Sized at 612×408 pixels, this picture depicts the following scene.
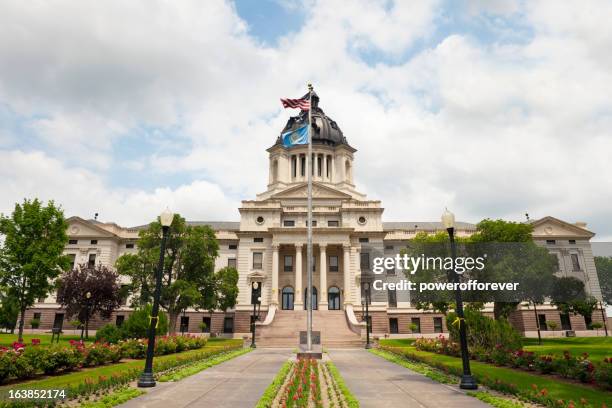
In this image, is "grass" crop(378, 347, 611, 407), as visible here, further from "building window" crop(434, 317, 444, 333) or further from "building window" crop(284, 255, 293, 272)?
"building window" crop(284, 255, 293, 272)

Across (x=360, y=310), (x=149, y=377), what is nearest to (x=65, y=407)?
(x=149, y=377)

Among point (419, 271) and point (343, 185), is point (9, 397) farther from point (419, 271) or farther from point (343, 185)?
point (343, 185)

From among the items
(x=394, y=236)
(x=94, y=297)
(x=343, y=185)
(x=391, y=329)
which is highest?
(x=343, y=185)

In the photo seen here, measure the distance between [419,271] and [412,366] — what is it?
26.2 metres

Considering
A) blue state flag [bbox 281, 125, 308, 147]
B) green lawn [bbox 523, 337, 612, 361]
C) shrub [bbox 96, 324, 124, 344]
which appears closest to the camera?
shrub [bbox 96, 324, 124, 344]

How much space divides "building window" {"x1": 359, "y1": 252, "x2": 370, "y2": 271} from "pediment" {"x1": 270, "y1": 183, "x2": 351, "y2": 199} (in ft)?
29.9

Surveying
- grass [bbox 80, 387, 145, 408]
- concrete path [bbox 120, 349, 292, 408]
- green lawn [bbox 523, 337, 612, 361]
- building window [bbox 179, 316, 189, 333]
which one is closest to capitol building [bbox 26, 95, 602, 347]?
building window [bbox 179, 316, 189, 333]

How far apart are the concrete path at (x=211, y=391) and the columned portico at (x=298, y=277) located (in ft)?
111

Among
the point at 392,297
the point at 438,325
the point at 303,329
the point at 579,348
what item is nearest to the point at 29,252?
the point at 303,329

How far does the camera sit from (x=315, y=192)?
200ft

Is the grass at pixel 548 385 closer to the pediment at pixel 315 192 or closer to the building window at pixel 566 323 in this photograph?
the pediment at pixel 315 192

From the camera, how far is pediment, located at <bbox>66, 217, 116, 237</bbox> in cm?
5797

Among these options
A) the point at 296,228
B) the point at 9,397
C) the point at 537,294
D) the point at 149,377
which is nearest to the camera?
the point at 9,397

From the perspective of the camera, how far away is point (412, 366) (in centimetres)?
1848
